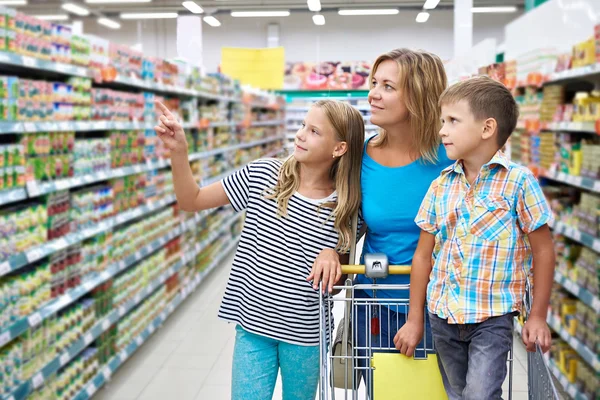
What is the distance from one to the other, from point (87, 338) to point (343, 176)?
2.31 m

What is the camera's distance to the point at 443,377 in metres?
1.76

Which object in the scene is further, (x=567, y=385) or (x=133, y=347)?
(x=133, y=347)

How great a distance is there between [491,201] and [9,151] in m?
2.13

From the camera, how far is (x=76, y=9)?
3.52 m

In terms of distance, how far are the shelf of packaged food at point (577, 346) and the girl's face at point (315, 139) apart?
2.11 meters

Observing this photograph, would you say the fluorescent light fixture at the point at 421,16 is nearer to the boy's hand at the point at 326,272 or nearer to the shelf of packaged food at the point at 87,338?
the boy's hand at the point at 326,272

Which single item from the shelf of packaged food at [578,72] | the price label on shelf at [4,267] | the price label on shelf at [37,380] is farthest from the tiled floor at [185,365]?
the shelf of packaged food at [578,72]

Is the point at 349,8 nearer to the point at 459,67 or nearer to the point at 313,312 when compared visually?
the point at 313,312

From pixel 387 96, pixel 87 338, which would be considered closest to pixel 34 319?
pixel 87 338

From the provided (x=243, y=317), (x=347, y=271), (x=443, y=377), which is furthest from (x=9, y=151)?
(x=443, y=377)

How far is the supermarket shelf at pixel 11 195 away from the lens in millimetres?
2768

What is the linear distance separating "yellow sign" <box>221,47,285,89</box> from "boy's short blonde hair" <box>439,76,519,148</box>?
7.87 meters

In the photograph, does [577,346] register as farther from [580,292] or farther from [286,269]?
[286,269]

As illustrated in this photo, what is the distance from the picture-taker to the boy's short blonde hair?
1.51 meters
